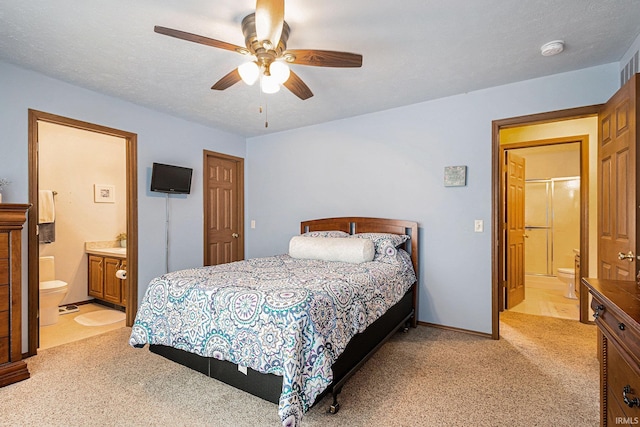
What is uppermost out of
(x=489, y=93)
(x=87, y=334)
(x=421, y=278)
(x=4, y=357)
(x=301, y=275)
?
(x=489, y=93)

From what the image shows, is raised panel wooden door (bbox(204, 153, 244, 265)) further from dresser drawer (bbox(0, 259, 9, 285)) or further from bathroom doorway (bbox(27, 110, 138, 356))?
dresser drawer (bbox(0, 259, 9, 285))

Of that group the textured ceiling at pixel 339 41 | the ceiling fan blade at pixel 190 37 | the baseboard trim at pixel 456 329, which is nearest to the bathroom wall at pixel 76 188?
the textured ceiling at pixel 339 41

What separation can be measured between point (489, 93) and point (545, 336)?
245 centimetres

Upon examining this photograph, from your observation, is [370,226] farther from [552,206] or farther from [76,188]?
[552,206]

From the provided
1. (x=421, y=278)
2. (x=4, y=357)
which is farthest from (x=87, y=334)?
(x=421, y=278)

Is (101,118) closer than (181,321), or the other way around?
(181,321)

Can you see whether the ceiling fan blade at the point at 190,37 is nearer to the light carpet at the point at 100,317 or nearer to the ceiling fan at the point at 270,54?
the ceiling fan at the point at 270,54

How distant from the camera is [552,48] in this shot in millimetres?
2303

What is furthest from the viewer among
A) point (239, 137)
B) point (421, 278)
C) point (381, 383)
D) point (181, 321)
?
point (239, 137)

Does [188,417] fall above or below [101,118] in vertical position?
below

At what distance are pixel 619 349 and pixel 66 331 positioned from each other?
4.42 metres

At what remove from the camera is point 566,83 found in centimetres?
278

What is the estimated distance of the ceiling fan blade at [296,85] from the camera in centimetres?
227

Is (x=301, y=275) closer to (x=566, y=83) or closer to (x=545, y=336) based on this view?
(x=545, y=336)
